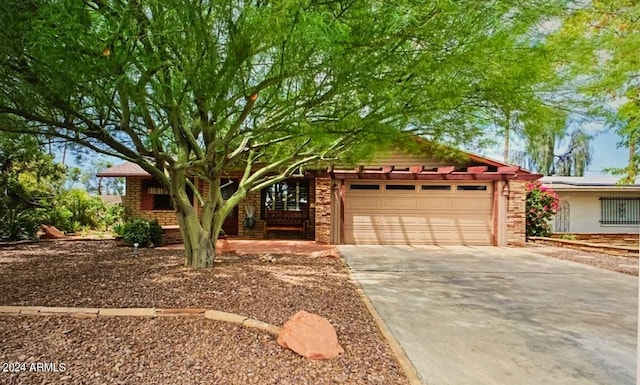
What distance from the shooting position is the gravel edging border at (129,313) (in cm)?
406

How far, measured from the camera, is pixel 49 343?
11.0 ft

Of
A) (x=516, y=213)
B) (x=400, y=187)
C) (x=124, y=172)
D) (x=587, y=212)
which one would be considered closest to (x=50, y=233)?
(x=124, y=172)

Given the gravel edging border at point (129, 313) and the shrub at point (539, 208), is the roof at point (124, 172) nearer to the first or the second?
the gravel edging border at point (129, 313)

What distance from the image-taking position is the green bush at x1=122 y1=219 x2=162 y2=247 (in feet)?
34.3

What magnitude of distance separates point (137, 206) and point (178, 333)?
11.5m

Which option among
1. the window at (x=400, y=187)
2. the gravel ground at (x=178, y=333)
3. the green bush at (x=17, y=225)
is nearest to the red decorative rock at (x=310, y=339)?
the gravel ground at (x=178, y=333)

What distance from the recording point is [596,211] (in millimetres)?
17281

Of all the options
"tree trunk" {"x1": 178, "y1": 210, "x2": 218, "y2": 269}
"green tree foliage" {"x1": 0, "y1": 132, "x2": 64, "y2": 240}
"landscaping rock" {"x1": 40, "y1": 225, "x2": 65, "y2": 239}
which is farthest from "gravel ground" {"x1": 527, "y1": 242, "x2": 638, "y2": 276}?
"landscaping rock" {"x1": 40, "y1": 225, "x2": 65, "y2": 239}

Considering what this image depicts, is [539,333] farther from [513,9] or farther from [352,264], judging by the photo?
[352,264]

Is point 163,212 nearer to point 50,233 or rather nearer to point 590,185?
point 50,233

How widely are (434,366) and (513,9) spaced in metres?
3.48

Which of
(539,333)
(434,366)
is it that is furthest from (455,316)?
(434,366)

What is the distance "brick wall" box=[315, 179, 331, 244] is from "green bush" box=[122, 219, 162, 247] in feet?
15.6

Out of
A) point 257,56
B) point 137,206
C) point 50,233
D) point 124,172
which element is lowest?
point 50,233
